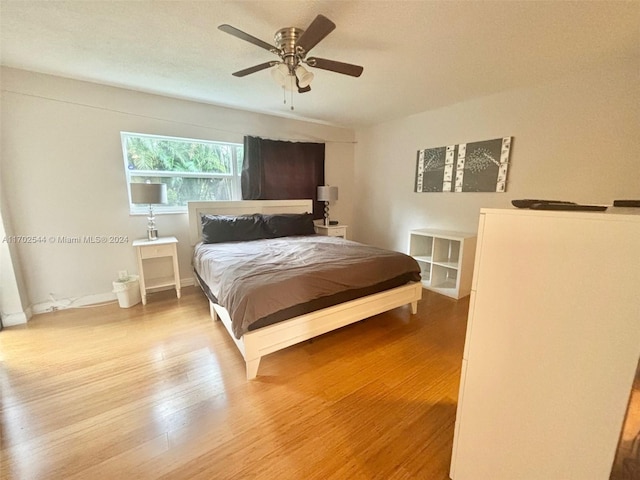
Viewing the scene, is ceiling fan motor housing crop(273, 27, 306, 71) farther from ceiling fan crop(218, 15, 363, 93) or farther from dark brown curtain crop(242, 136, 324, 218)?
dark brown curtain crop(242, 136, 324, 218)

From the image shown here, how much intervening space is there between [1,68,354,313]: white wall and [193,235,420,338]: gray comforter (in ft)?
3.58

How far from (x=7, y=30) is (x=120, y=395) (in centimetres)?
260

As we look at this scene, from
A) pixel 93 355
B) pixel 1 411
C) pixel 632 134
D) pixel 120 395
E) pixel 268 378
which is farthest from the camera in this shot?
pixel 632 134

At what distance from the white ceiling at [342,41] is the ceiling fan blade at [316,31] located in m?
0.17

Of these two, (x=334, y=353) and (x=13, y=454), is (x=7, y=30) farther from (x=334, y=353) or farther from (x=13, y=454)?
(x=334, y=353)

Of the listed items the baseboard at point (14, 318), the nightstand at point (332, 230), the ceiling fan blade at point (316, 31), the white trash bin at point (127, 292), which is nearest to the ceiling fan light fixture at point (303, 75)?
the ceiling fan blade at point (316, 31)

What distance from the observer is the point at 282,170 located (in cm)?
403

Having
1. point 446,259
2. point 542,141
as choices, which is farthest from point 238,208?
point 542,141

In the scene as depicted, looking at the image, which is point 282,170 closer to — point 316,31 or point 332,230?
point 332,230

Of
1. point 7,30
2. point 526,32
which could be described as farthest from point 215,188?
point 526,32

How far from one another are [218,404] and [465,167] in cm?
354

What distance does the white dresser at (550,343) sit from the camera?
2.21 ft

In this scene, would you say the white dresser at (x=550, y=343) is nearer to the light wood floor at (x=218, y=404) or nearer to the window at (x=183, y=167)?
the light wood floor at (x=218, y=404)

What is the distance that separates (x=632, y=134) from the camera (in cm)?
218
